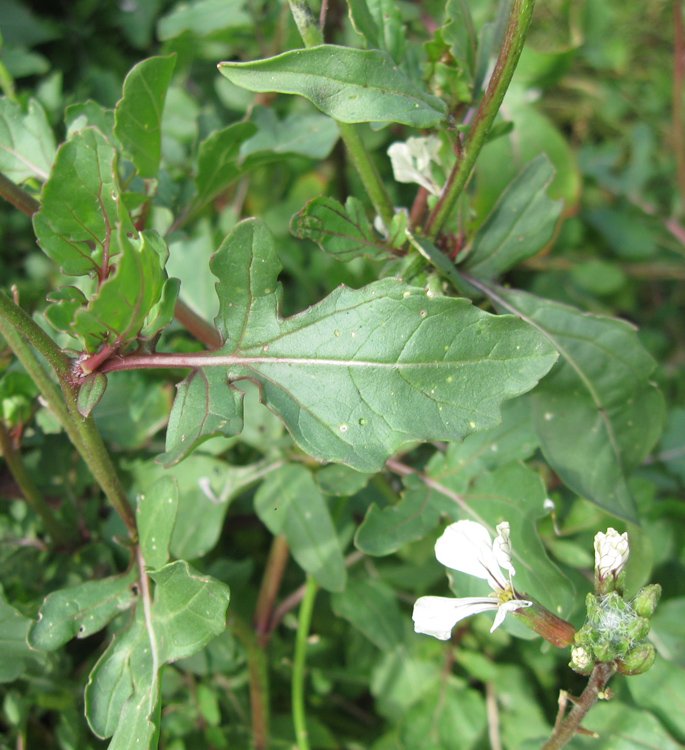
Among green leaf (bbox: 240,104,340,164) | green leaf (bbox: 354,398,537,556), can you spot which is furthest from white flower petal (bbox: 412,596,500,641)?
green leaf (bbox: 240,104,340,164)

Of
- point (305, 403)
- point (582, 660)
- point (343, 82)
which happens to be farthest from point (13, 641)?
point (343, 82)

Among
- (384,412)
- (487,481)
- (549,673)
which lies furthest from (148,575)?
(549,673)

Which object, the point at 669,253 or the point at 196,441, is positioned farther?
the point at 669,253

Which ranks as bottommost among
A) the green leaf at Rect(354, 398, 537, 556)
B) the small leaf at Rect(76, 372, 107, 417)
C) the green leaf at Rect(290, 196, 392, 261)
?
the green leaf at Rect(354, 398, 537, 556)

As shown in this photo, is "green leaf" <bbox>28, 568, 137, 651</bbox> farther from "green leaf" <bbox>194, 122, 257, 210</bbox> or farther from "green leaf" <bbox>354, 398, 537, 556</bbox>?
"green leaf" <bbox>194, 122, 257, 210</bbox>

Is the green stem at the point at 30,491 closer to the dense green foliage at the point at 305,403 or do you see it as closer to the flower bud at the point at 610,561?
the dense green foliage at the point at 305,403

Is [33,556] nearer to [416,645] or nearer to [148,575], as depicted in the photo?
[148,575]
